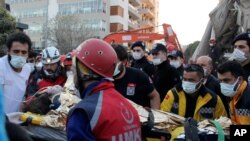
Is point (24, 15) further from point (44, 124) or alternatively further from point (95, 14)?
point (44, 124)

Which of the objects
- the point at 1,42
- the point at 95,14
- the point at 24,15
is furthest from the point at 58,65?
the point at 24,15

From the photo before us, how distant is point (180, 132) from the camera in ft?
10.4

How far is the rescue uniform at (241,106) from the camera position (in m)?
3.43

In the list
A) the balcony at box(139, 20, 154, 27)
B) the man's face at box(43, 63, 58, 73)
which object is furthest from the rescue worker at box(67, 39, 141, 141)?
the balcony at box(139, 20, 154, 27)

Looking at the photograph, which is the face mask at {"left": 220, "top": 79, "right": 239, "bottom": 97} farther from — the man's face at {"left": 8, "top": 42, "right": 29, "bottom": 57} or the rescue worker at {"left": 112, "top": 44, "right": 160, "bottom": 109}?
the man's face at {"left": 8, "top": 42, "right": 29, "bottom": 57}

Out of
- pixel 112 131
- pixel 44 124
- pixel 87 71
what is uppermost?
pixel 87 71

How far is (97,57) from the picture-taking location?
7.54 ft

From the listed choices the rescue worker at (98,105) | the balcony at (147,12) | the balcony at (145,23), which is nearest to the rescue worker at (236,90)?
the rescue worker at (98,105)

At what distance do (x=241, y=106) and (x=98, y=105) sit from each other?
69.4 inches

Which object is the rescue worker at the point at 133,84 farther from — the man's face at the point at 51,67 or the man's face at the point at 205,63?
the man's face at the point at 205,63

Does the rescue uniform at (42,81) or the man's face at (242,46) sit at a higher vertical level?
the man's face at (242,46)

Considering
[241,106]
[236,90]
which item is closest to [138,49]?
[236,90]

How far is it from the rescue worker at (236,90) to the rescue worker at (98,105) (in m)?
1.41

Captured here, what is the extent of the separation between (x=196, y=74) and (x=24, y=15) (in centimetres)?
5405
